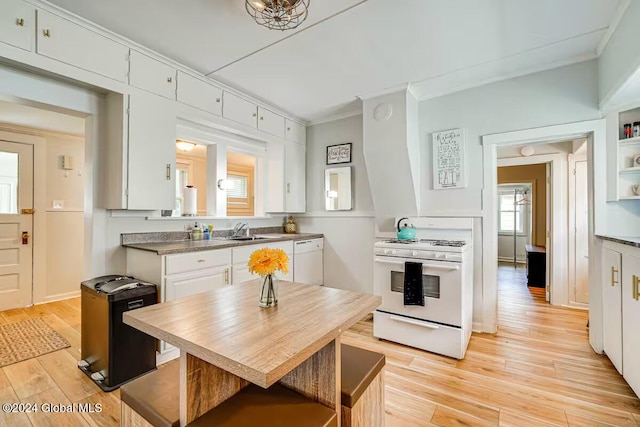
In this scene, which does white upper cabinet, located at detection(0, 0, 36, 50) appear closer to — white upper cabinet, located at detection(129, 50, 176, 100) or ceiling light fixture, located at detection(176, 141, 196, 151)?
white upper cabinet, located at detection(129, 50, 176, 100)

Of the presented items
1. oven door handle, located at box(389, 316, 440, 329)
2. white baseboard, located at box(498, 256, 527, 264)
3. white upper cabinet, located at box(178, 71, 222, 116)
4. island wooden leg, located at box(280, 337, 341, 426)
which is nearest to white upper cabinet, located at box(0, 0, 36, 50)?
white upper cabinet, located at box(178, 71, 222, 116)

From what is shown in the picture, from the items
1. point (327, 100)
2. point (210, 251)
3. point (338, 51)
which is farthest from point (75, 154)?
point (338, 51)

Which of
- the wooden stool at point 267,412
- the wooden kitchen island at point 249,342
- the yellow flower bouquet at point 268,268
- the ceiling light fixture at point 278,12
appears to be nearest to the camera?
the wooden kitchen island at point 249,342

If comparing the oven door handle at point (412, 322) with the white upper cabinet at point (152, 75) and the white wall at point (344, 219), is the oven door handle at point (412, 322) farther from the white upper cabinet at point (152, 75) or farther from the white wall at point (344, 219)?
the white upper cabinet at point (152, 75)

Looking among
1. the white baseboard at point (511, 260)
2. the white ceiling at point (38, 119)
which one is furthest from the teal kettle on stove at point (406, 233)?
the white baseboard at point (511, 260)

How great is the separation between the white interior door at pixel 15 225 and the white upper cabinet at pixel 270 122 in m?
3.11

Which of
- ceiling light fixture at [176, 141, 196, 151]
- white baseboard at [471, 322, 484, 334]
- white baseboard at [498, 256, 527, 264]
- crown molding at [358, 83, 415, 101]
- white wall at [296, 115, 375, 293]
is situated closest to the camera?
white baseboard at [471, 322, 484, 334]

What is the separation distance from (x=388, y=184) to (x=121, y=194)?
264cm

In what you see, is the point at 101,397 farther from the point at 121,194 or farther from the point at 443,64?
the point at 443,64

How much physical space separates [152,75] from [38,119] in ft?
7.13

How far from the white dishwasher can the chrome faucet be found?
26.3 inches

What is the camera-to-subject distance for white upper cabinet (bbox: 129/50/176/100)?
2467mm

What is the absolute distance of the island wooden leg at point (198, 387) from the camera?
3.12ft

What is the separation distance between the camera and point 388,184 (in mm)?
3430
